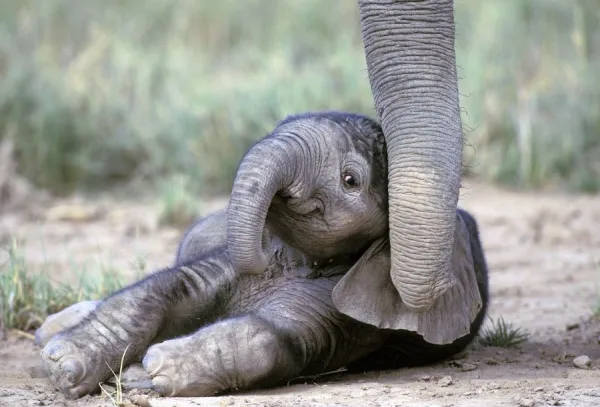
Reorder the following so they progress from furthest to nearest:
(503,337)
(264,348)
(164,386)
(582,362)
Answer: (503,337)
(582,362)
(264,348)
(164,386)

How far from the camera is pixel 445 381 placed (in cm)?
544

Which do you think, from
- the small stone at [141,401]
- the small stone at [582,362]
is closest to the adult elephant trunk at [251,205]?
the small stone at [141,401]

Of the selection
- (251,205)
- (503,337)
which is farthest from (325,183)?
(503,337)

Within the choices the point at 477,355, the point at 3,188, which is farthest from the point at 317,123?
the point at 3,188

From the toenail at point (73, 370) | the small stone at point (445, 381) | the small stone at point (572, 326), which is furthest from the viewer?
the small stone at point (572, 326)

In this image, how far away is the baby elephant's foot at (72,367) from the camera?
5297 mm

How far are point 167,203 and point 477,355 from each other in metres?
4.73

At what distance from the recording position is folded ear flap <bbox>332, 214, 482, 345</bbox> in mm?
5465

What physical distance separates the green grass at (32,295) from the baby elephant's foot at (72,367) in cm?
158

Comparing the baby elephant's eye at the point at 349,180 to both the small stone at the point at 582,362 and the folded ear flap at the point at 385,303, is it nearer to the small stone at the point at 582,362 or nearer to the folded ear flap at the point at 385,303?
the folded ear flap at the point at 385,303

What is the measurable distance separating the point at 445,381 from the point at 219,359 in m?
0.97

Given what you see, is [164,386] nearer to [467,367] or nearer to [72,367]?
[72,367]

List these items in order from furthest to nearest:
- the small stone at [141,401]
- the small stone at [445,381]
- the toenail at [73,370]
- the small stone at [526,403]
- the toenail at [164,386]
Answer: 1. the small stone at [445,381]
2. the toenail at [73,370]
3. the toenail at [164,386]
4. the small stone at [141,401]
5. the small stone at [526,403]

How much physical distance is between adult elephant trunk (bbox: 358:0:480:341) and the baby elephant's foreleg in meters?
0.66
